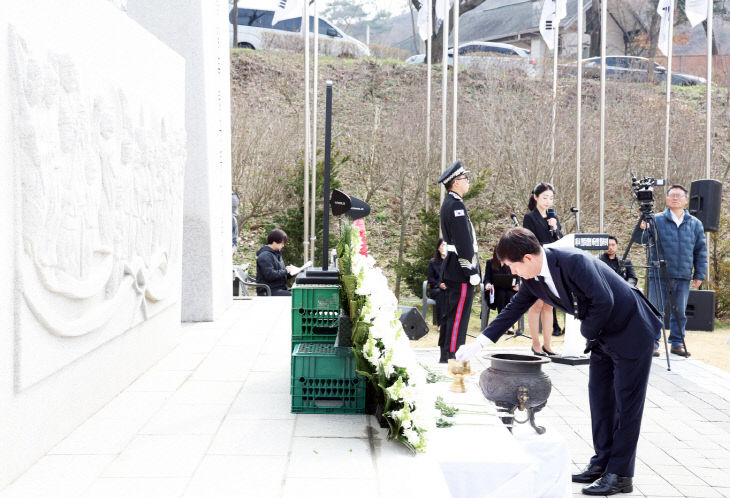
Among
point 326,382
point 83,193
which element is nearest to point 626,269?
point 326,382

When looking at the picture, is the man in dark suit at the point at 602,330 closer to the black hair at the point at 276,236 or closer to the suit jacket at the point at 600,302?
the suit jacket at the point at 600,302

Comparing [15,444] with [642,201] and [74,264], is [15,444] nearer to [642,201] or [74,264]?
[74,264]

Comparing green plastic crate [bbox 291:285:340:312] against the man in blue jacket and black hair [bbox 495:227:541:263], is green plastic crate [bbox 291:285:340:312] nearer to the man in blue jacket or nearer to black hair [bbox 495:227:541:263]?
black hair [bbox 495:227:541:263]

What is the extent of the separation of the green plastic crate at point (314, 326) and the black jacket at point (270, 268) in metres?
5.86

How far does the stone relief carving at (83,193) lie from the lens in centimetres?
342

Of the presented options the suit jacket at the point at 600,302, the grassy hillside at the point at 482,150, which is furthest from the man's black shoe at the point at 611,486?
the grassy hillside at the point at 482,150

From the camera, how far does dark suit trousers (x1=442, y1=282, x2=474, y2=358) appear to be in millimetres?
7133

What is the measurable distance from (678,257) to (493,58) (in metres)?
18.1

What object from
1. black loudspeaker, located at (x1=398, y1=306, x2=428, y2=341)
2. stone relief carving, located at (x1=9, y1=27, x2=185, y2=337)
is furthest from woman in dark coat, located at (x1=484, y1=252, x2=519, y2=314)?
stone relief carving, located at (x1=9, y1=27, x2=185, y2=337)

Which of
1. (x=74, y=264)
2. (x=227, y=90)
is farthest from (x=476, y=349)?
(x=227, y=90)

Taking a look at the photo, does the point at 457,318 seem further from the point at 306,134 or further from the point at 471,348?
the point at 306,134

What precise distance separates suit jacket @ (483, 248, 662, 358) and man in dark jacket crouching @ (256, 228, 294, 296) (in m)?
6.55

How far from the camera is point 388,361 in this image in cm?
356

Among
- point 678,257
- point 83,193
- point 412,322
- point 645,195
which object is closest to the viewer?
point 83,193
